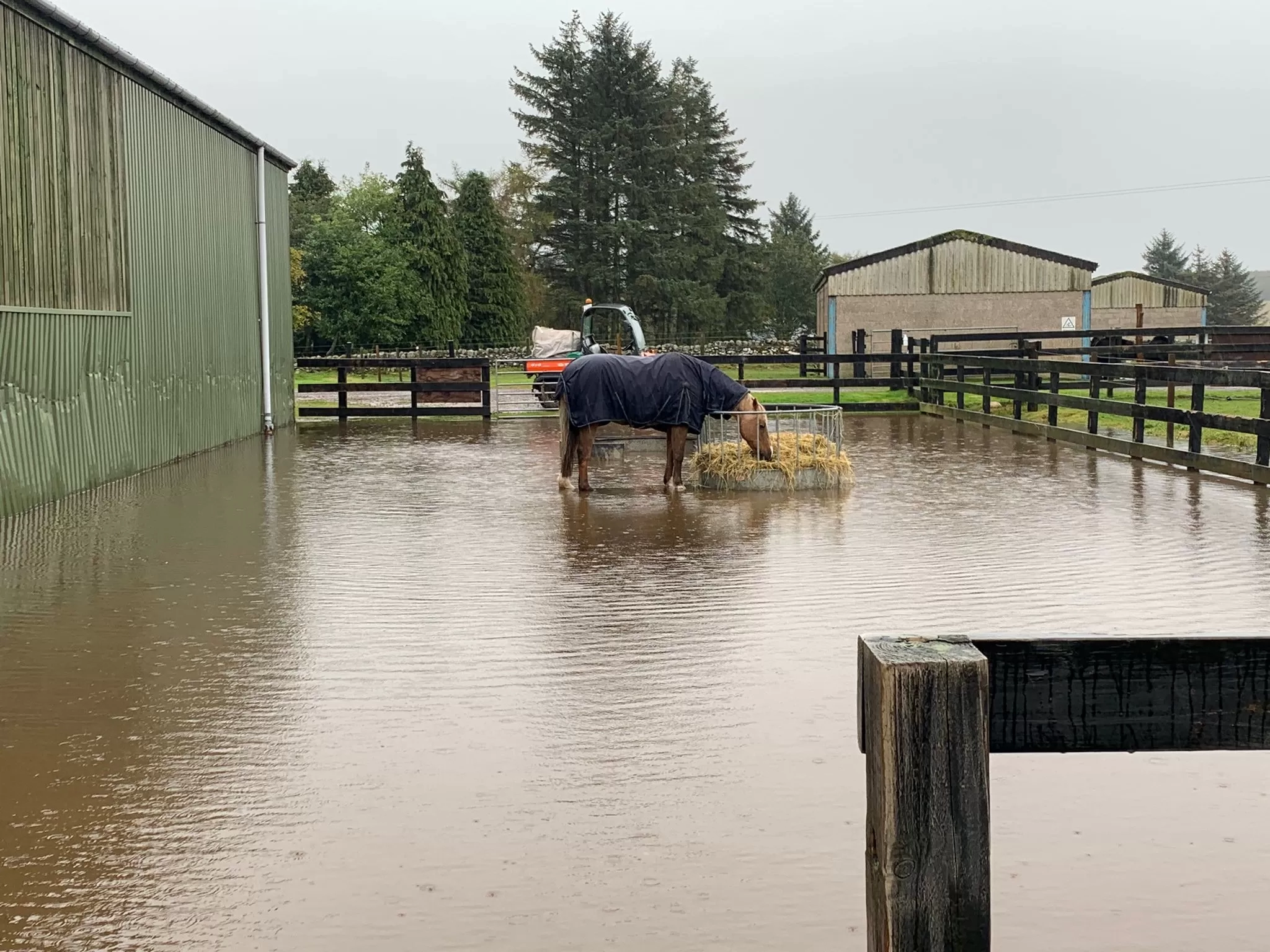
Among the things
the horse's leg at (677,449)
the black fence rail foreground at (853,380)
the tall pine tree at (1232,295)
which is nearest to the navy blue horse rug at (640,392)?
the horse's leg at (677,449)

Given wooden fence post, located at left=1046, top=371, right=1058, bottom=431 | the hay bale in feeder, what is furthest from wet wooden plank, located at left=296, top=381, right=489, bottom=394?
the hay bale in feeder

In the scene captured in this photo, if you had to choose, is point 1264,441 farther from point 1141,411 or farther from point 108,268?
point 108,268

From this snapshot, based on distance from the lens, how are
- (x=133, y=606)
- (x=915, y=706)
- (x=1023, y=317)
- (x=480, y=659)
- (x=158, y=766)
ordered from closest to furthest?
(x=915, y=706) → (x=158, y=766) → (x=480, y=659) → (x=133, y=606) → (x=1023, y=317)

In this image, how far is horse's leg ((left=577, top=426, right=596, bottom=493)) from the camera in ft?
45.7

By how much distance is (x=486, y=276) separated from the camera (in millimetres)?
60719

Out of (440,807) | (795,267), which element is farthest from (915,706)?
(795,267)

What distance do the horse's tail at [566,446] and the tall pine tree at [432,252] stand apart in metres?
43.2

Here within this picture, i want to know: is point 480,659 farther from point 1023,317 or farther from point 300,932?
point 1023,317

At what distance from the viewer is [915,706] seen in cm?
256

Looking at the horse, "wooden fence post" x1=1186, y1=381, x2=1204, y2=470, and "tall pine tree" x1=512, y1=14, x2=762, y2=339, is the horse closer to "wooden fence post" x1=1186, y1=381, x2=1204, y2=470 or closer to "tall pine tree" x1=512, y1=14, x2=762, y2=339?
"wooden fence post" x1=1186, y1=381, x2=1204, y2=470

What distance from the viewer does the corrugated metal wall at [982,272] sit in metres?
42.2

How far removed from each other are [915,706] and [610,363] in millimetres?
11125

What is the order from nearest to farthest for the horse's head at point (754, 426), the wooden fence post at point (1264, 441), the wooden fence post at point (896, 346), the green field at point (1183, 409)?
the wooden fence post at point (1264, 441)
the horse's head at point (754, 426)
the green field at point (1183, 409)
the wooden fence post at point (896, 346)

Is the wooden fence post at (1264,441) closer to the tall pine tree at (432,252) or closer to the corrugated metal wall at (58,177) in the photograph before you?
the corrugated metal wall at (58,177)
